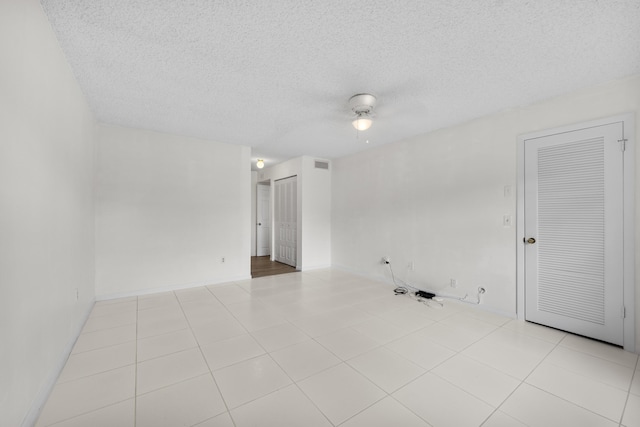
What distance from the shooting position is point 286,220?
6.44 m

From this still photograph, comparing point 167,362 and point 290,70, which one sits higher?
point 290,70

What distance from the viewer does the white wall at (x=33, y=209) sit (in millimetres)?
1283

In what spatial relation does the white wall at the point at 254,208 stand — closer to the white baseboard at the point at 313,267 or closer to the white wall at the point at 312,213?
the white wall at the point at 312,213

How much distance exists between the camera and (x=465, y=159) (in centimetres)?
358

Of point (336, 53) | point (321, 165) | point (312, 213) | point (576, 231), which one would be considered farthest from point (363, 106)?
point (312, 213)

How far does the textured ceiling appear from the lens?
1688 mm

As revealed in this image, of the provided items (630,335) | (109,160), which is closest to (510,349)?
(630,335)

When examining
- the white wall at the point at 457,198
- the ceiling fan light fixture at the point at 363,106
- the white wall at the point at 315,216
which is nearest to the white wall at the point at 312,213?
the white wall at the point at 315,216

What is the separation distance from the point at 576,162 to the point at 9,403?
15.0 feet

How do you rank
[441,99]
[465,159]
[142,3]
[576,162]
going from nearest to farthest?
1. [142,3]
2. [576,162]
3. [441,99]
4. [465,159]

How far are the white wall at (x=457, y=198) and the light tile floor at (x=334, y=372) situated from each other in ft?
2.21

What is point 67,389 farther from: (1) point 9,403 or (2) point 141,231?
(2) point 141,231

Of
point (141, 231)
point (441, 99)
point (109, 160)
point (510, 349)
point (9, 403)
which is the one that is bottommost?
point (510, 349)

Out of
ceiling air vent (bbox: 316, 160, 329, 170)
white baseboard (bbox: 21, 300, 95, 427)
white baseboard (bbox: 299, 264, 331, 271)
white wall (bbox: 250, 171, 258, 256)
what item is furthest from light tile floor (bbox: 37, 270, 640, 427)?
white wall (bbox: 250, 171, 258, 256)
